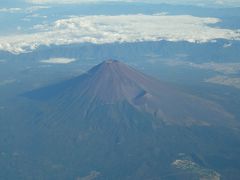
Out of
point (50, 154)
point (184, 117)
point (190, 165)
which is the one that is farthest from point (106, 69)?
point (190, 165)

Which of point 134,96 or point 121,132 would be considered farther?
point 134,96

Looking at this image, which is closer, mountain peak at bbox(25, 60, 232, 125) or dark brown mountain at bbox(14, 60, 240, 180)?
dark brown mountain at bbox(14, 60, 240, 180)

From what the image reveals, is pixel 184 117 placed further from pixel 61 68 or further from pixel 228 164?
pixel 61 68

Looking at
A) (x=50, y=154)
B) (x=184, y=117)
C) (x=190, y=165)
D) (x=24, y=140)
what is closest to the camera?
(x=190, y=165)

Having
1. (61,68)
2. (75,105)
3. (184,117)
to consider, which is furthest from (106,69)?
(61,68)

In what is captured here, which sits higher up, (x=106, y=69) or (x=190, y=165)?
(x=106, y=69)

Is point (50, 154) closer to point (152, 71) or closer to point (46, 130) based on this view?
point (46, 130)

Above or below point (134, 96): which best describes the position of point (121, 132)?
below

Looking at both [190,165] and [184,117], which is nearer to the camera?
[190,165]

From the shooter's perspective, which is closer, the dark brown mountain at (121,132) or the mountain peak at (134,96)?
the dark brown mountain at (121,132)

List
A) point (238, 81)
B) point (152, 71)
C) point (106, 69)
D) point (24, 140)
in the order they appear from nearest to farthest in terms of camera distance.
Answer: point (24, 140) < point (106, 69) < point (238, 81) < point (152, 71)
